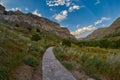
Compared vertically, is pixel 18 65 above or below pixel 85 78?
above

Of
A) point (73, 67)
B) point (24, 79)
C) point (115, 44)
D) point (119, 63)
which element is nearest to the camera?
point (24, 79)

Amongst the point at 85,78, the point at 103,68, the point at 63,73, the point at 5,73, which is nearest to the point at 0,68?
the point at 5,73

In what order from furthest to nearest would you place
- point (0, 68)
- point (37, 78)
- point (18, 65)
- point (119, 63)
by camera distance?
point (119, 63), point (18, 65), point (37, 78), point (0, 68)

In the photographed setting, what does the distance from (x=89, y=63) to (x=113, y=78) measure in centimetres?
338

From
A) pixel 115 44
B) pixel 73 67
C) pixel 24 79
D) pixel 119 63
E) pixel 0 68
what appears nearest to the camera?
pixel 0 68

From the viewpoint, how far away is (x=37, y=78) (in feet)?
34.7

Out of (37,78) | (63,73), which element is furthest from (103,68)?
(37,78)

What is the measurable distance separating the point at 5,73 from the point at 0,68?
289 mm

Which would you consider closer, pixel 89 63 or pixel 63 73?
pixel 63 73

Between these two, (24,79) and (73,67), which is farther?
(73,67)

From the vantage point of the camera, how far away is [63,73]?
11180 millimetres

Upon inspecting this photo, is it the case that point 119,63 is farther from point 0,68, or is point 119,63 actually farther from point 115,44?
point 115,44

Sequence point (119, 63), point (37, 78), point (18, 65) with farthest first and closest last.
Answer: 1. point (119, 63)
2. point (18, 65)
3. point (37, 78)

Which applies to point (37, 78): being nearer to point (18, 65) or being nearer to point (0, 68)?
point (18, 65)
